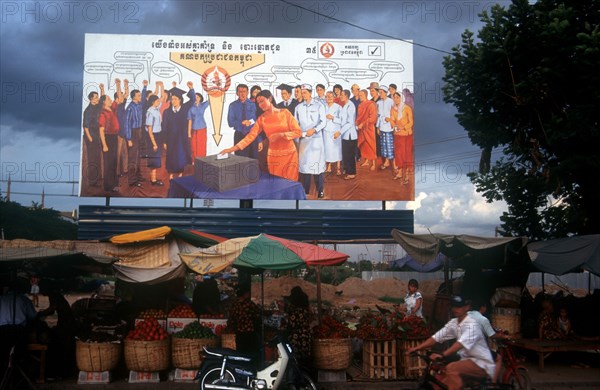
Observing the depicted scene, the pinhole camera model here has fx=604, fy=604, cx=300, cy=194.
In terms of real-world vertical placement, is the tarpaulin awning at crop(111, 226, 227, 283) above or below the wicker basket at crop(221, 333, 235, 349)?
above

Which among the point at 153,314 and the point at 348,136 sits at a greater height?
the point at 348,136

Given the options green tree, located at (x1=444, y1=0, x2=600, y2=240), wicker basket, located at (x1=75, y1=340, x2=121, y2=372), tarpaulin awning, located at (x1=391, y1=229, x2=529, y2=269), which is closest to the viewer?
wicker basket, located at (x1=75, y1=340, x2=121, y2=372)

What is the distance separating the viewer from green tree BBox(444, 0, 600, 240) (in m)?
13.6

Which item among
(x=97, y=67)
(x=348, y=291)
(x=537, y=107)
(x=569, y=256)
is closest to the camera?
(x=569, y=256)

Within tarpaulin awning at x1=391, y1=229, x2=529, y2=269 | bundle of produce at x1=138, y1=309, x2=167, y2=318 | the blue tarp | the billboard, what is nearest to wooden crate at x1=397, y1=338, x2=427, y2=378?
tarpaulin awning at x1=391, y1=229, x2=529, y2=269

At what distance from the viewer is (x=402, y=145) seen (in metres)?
18.5

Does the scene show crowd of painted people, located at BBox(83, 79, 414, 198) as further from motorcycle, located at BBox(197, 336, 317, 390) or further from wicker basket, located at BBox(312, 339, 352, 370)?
motorcycle, located at BBox(197, 336, 317, 390)

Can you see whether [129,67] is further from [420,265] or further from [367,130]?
[420,265]

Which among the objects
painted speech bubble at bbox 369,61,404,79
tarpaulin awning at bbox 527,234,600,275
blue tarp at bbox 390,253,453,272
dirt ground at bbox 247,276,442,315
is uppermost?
painted speech bubble at bbox 369,61,404,79

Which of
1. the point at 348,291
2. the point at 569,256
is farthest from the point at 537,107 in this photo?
the point at 348,291

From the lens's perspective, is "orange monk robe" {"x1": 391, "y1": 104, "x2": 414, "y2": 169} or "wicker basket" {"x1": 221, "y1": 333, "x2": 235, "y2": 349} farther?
"orange monk robe" {"x1": 391, "y1": 104, "x2": 414, "y2": 169}

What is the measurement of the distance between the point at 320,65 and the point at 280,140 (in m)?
2.57

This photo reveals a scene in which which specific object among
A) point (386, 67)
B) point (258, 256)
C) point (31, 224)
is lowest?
point (258, 256)

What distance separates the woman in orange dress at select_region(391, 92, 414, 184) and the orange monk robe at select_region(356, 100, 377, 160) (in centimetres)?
65
